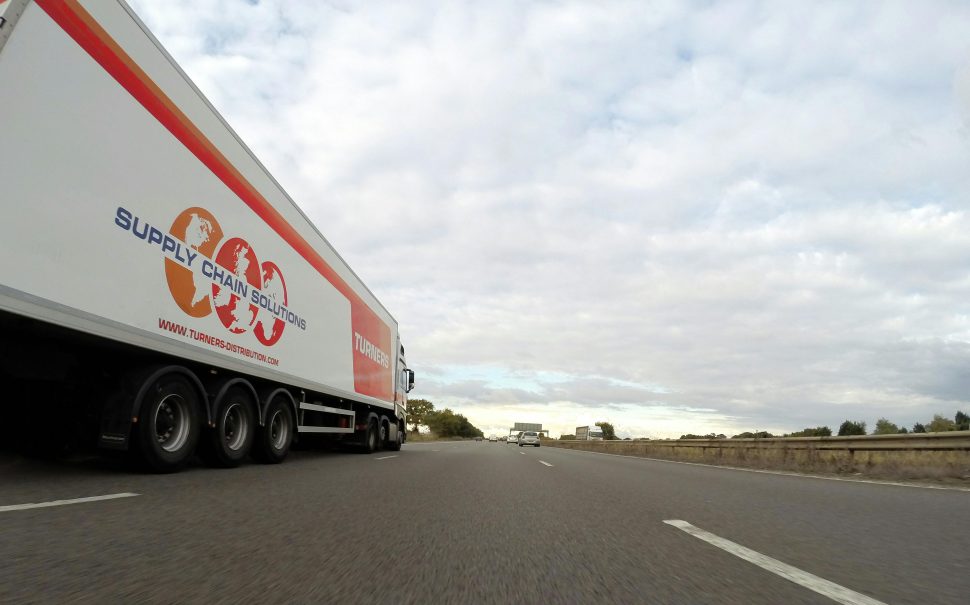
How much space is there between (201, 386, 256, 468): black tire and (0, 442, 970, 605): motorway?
1.19 meters

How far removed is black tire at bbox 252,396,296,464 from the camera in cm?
1005

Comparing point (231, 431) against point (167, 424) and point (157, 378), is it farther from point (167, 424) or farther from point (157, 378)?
point (157, 378)

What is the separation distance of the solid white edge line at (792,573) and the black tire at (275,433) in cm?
748

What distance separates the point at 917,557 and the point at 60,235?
7.03 m

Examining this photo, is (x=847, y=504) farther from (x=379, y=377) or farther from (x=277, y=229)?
(x=379, y=377)

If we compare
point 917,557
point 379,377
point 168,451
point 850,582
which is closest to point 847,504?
point 917,557

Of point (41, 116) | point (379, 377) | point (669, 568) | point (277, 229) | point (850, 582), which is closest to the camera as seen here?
point (850, 582)

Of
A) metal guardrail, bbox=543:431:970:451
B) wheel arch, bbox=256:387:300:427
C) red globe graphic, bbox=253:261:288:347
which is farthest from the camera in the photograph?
metal guardrail, bbox=543:431:970:451

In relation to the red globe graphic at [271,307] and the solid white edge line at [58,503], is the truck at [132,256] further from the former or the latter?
the solid white edge line at [58,503]

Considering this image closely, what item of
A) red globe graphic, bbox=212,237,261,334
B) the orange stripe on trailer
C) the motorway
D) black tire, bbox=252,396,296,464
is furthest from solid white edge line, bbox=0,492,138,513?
black tire, bbox=252,396,296,464

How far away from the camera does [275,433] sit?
1066cm

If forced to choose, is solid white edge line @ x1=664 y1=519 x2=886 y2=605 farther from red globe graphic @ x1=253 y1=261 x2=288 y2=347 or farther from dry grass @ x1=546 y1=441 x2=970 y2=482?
dry grass @ x1=546 y1=441 x2=970 y2=482

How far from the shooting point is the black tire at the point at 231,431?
847 cm

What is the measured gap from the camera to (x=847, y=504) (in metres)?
6.78
